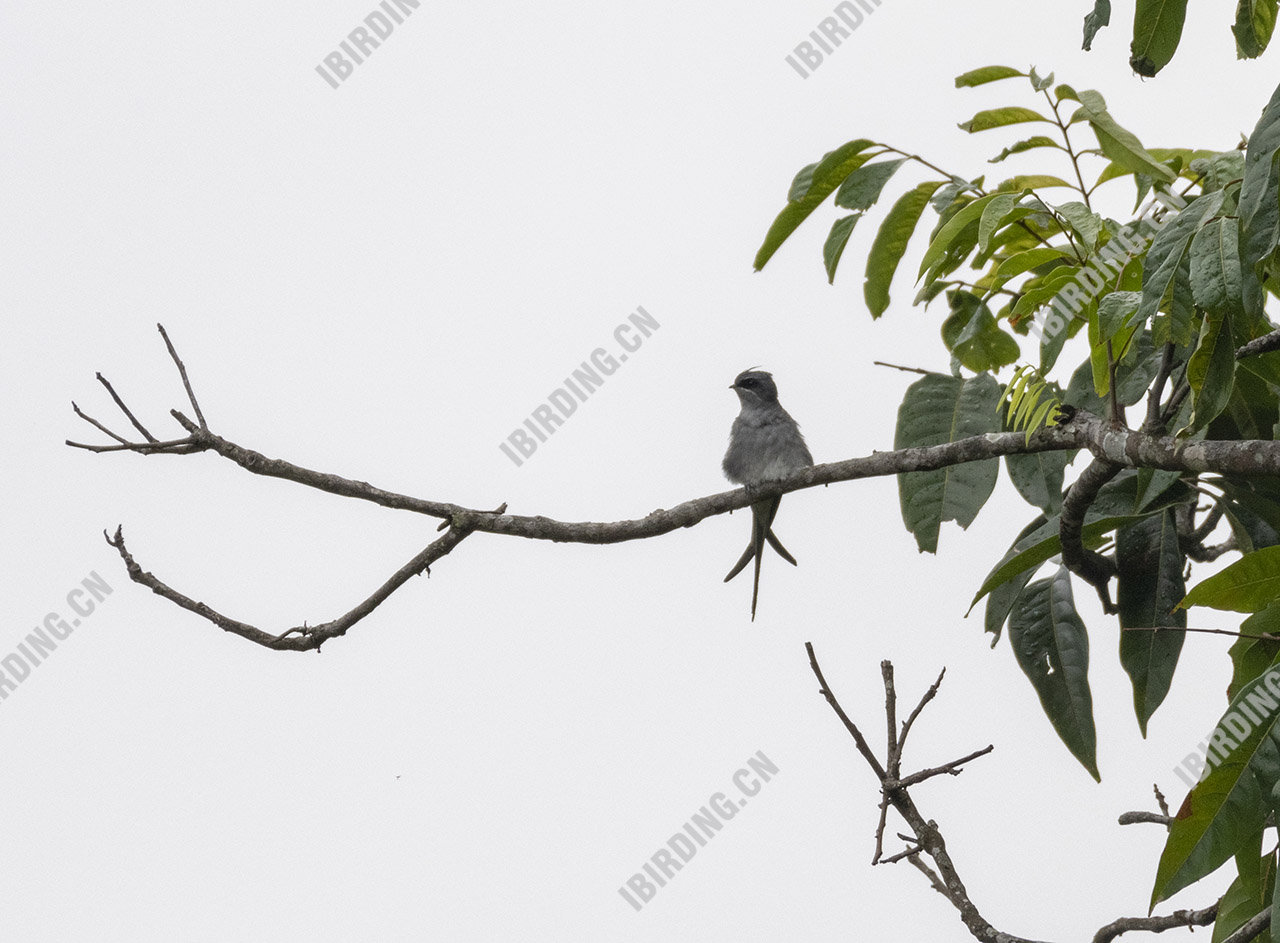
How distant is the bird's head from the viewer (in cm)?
705

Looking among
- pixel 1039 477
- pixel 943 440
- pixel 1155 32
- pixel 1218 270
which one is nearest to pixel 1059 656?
pixel 1039 477

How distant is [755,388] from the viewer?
7.20 m

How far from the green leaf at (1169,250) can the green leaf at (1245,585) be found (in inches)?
24.8

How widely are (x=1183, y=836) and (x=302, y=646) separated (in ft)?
7.58

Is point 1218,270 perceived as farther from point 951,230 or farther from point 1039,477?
point 1039,477

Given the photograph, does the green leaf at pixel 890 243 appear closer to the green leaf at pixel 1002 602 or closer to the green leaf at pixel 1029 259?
the green leaf at pixel 1029 259

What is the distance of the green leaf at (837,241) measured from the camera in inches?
152

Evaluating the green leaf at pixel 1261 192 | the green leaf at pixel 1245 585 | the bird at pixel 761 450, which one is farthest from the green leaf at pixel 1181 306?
the bird at pixel 761 450

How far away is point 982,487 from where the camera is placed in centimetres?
369

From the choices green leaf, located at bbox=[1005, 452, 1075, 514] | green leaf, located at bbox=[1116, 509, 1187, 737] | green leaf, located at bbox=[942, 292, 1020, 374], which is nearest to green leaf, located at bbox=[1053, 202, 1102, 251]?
green leaf, located at bbox=[942, 292, 1020, 374]

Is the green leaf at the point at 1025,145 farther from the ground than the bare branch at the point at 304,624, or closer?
farther from the ground

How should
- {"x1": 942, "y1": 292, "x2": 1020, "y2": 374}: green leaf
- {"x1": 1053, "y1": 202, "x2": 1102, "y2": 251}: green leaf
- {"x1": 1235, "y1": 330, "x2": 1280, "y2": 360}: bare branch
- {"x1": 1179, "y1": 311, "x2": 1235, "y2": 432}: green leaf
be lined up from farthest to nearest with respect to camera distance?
1. {"x1": 942, "y1": 292, "x2": 1020, "y2": 374}: green leaf
2. {"x1": 1053, "y1": 202, "x2": 1102, "y2": 251}: green leaf
3. {"x1": 1235, "y1": 330, "x2": 1280, "y2": 360}: bare branch
4. {"x1": 1179, "y1": 311, "x2": 1235, "y2": 432}: green leaf

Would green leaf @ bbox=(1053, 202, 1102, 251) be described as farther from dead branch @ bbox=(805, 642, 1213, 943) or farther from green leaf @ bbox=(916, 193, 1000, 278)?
dead branch @ bbox=(805, 642, 1213, 943)

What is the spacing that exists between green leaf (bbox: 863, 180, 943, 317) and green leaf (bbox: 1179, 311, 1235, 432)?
4.75ft
